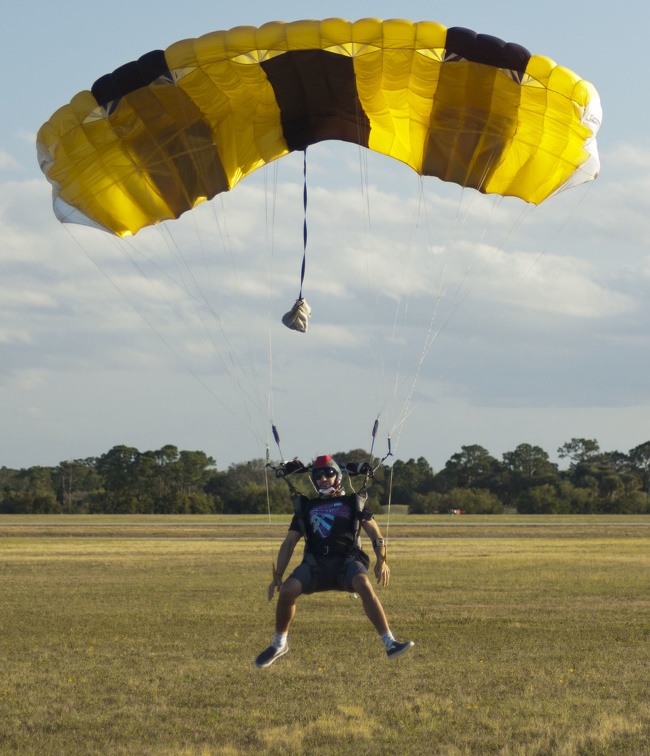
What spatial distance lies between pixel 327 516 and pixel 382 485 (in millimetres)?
82724

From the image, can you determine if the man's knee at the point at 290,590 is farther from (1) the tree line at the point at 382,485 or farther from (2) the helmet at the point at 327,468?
(1) the tree line at the point at 382,485

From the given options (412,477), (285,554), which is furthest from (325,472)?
(412,477)

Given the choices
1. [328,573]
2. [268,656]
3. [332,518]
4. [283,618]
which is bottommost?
[268,656]

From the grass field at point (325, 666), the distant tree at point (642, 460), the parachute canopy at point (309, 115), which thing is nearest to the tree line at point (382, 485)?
the distant tree at point (642, 460)

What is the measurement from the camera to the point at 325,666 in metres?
14.6

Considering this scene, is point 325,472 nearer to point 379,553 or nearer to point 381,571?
point 379,553

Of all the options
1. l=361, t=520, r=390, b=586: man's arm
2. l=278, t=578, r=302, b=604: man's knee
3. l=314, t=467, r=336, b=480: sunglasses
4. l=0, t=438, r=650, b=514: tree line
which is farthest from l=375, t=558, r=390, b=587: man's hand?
l=0, t=438, r=650, b=514: tree line

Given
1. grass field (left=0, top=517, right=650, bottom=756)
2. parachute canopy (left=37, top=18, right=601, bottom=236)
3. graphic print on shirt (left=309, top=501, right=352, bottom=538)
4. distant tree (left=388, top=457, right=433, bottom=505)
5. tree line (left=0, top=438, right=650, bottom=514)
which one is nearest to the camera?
graphic print on shirt (left=309, top=501, right=352, bottom=538)

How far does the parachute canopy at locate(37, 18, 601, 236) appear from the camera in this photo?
11.4 meters

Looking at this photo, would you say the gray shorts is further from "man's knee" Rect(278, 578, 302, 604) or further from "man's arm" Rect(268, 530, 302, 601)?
"man's arm" Rect(268, 530, 302, 601)

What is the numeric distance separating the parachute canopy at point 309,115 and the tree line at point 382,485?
64.3m

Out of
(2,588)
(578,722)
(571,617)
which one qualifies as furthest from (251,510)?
(578,722)

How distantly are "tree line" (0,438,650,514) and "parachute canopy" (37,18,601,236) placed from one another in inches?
2530

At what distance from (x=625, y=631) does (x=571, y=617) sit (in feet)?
5.84
